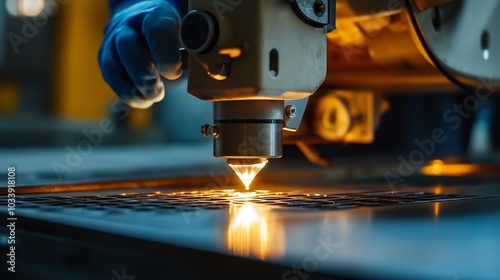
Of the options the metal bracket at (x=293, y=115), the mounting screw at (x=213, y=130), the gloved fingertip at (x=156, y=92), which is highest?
the gloved fingertip at (x=156, y=92)

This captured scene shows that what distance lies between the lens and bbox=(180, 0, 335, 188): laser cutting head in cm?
79

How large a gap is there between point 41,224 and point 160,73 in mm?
375

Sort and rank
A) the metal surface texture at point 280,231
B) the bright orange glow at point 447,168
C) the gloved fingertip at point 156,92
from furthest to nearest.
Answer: the bright orange glow at point 447,168 → the gloved fingertip at point 156,92 → the metal surface texture at point 280,231

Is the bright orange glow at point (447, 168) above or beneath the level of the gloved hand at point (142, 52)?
beneath

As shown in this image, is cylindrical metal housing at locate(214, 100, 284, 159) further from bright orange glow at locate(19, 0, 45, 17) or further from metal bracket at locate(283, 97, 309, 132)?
bright orange glow at locate(19, 0, 45, 17)

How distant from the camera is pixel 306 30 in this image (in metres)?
0.85

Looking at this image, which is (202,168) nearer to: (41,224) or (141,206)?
(141,206)

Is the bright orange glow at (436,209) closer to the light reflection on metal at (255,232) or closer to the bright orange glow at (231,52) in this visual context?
the light reflection on metal at (255,232)

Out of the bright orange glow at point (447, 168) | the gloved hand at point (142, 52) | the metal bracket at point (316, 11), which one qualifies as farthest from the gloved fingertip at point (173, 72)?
the bright orange glow at point (447, 168)

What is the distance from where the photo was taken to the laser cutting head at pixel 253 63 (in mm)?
791

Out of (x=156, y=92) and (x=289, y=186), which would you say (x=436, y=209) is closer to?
(x=289, y=186)

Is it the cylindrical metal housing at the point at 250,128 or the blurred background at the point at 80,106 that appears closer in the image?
the cylindrical metal housing at the point at 250,128

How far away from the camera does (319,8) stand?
2.80 ft

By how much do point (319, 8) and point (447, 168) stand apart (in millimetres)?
953
